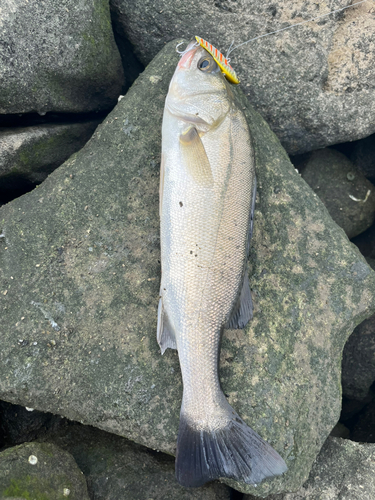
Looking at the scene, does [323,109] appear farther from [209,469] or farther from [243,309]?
[209,469]

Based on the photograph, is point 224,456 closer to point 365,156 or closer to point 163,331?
point 163,331

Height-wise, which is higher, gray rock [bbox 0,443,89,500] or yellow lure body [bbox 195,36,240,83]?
yellow lure body [bbox 195,36,240,83]

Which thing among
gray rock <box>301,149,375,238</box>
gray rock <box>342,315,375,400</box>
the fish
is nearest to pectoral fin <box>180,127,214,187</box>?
the fish

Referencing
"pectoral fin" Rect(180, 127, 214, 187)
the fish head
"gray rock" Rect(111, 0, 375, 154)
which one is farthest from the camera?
"gray rock" Rect(111, 0, 375, 154)

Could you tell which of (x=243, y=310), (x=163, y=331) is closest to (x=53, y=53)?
(x=163, y=331)

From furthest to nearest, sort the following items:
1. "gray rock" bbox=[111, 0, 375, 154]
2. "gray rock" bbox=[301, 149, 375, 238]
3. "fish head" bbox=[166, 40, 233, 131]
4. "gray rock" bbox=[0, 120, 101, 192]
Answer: "gray rock" bbox=[301, 149, 375, 238] → "gray rock" bbox=[111, 0, 375, 154] → "gray rock" bbox=[0, 120, 101, 192] → "fish head" bbox=[166, 40, 233, 131]

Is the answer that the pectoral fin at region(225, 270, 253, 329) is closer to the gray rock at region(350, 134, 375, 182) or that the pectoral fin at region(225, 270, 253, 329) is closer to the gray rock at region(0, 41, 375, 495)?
the gray rock at region(0, 41, 375, 495)

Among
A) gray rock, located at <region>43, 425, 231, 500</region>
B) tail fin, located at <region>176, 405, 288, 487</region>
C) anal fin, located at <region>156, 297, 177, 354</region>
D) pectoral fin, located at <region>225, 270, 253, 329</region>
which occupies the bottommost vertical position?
gray rock, located at <region>43, 425, 231, 500</region>

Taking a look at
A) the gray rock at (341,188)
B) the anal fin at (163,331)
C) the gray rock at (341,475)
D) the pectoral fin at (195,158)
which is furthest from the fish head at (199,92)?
the gray rock at (341,475)
